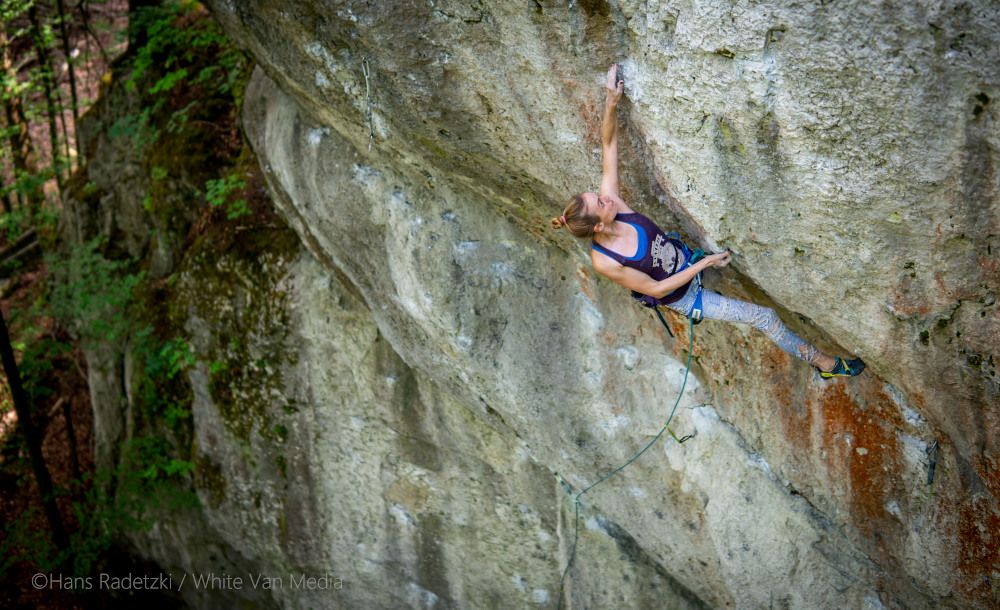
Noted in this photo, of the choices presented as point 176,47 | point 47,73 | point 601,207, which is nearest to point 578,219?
point 601,207

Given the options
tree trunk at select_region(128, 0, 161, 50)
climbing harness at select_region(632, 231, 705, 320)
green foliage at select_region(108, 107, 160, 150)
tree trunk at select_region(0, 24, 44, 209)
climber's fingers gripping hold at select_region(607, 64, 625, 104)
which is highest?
tree trunk at select_region(128, 0, 161, 50)

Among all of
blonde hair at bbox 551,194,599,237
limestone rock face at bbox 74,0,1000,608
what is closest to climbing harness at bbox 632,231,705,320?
limestone rock face at bbox 74,0,1000,608

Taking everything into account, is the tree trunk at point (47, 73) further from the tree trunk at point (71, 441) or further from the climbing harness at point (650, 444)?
the climbing harness at point (650, 444)

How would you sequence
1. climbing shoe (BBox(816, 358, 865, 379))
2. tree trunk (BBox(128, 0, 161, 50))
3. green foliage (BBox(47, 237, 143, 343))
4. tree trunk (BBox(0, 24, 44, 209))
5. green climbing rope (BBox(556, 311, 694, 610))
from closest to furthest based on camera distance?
climbing shoe (BBox(816, 358, 865, 379))
green climbing rope (BBox(556, 311, 694, 610))
green foliage (BBox(47, 237, 143, 343))
tree trunk (BBox(128, 0, 161, 50))
tree trunk (BBox(0, 24, 44, 209))

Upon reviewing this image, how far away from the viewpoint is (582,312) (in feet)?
19.8

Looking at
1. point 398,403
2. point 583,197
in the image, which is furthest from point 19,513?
point 583,197

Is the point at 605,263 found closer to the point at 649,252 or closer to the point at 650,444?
the point at 649,252

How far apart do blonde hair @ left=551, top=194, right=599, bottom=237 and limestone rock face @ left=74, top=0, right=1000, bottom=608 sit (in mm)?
667

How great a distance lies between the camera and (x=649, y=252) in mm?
Result: 4520

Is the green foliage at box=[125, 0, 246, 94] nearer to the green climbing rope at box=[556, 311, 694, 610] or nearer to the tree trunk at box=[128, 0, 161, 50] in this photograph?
the tree trunk at box=[128, 0, 161, 50]

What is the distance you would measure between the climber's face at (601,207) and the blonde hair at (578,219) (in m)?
0.02

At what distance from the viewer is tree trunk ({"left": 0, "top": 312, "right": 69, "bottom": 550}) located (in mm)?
9273

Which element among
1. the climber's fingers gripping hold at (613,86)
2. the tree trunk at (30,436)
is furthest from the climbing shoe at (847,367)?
the tree trunk at (30,436)

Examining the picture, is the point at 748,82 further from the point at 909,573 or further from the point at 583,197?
the point at 909,573
